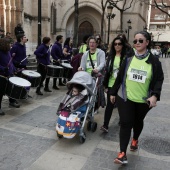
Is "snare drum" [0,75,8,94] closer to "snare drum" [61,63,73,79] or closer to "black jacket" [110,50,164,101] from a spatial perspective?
"black jacket" [110,50,164,101]

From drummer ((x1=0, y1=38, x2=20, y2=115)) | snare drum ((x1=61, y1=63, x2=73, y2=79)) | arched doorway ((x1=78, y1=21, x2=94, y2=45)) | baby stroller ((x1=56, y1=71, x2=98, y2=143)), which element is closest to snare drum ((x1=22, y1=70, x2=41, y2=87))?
drummer ((x1=0, y1=38, x2=20, y2=115))

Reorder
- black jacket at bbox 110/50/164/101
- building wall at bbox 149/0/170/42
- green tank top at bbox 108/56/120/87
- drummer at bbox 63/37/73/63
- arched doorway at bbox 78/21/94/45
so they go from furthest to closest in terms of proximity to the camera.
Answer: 1. building wall at bbox 149/0/170/42
2. arched doorway at bbox 78/21/94/45
3. drummer at bbox 63/37/73/63
4. green tank top at bbox 108/56/120/87
5. black jacket at bbox 110/50/164/101

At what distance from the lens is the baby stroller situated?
422cm

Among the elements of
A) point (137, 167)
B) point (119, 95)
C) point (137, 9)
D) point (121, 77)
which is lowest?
point (137, 167)

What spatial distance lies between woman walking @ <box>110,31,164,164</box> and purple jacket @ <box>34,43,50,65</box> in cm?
477

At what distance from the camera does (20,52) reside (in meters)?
7.05

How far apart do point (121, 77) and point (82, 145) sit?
4.99 ft

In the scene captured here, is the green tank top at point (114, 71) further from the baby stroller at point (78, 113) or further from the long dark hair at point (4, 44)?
the long dark hair at point (4, 44)

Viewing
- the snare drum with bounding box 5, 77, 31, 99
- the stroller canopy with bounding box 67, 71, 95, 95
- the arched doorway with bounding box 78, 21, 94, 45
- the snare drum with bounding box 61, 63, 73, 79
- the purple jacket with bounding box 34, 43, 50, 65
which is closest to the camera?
the stroller canopy with bounding box 67, 71, 95, 95

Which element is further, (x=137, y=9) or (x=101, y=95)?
(x=137, y=9)

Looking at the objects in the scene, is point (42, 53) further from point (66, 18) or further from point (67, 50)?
point (66, 18)

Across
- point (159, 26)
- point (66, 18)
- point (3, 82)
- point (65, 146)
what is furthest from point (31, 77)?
point (159, 26)

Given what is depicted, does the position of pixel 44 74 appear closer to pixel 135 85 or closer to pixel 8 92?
pixel 8 92

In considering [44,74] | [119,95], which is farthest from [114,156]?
[44,74]
